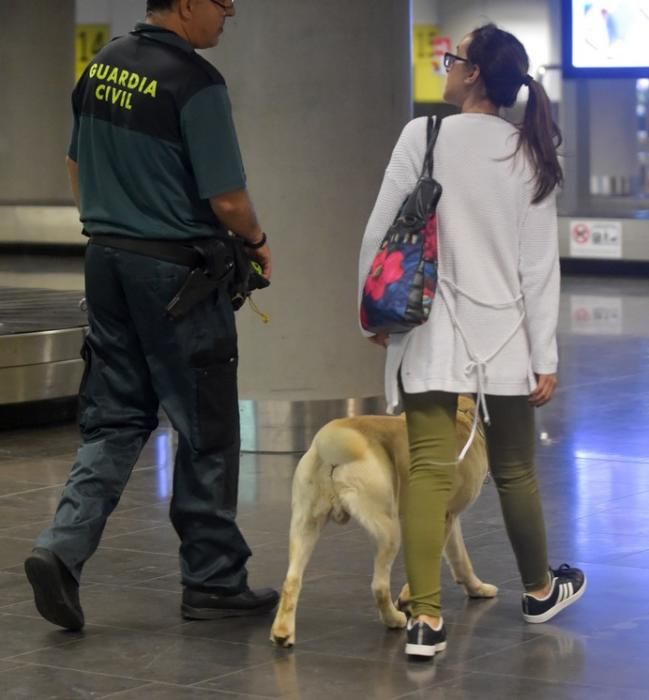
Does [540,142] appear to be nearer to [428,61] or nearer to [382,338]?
[382,338]

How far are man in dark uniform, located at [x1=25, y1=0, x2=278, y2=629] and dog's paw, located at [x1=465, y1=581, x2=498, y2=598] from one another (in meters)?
0.64

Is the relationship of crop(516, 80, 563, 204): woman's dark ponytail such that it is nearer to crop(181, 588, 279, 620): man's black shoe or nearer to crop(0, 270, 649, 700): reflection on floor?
crop(0, 270, 649, 700): reflection on floor

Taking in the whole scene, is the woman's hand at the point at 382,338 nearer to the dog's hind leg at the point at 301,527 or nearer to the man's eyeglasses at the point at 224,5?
the dog's hind leg at the point at 301,527

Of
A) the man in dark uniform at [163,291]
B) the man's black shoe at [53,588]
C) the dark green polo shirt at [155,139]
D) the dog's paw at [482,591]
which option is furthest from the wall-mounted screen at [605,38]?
the man's black shoe at [53,588]

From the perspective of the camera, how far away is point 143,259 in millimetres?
4496

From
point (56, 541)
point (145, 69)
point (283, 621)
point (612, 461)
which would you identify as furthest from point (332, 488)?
point (612, 461)

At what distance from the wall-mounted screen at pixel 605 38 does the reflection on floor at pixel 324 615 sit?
9971mm

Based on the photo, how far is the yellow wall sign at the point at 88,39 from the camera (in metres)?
24.0

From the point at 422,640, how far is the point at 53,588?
1.09 metres

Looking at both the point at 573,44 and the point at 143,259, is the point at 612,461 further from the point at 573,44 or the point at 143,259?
the point at 573,44

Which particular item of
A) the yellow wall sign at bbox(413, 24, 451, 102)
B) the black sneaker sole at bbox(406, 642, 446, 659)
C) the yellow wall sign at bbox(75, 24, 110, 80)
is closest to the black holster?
the black sneaker sole at bbox(406, 642, 446, 659)

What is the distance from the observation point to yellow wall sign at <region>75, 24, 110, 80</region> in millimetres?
24047

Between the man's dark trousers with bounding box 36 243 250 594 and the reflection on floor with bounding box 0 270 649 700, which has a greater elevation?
the man's dark trousers with bounding box 36 243 250 594

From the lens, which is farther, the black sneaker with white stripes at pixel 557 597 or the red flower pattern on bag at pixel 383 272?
the black sneaker with white stripes at pixel 557 597
